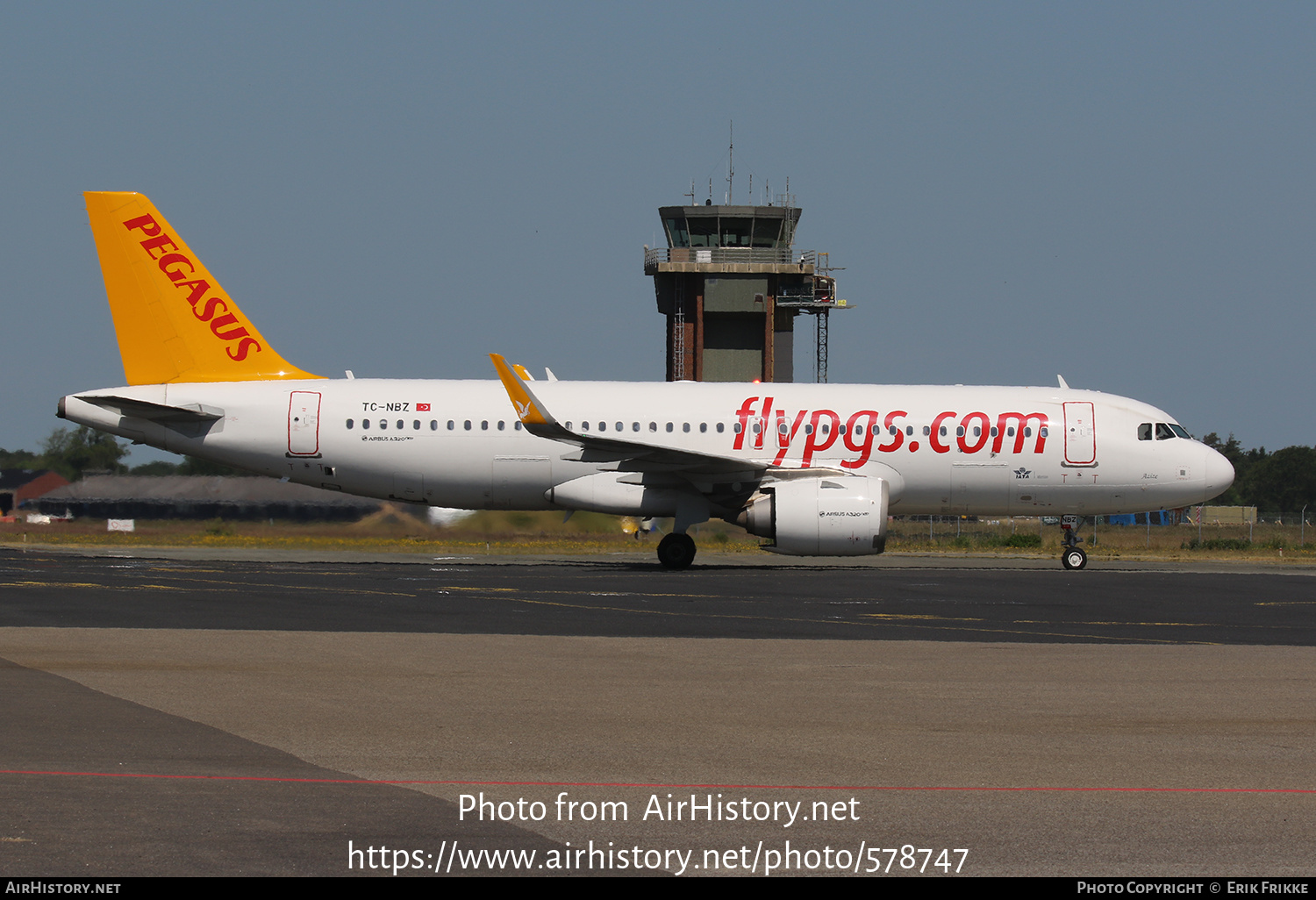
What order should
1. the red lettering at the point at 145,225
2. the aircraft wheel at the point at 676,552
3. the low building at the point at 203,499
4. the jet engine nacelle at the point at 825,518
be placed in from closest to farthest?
the jet engine nacelle at the point at 825,518
the aircraft wheel at the point at 676,552
the red lettering at the point at 145,225
the low building at the point at 203,499

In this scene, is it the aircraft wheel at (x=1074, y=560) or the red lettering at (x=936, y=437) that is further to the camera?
the aircraft wheel at (x=1074, y=560)

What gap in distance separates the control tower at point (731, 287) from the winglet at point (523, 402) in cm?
3673

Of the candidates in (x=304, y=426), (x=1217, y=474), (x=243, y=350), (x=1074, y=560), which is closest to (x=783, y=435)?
(x=1074, y=560)

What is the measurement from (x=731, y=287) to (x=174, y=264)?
3718 cm

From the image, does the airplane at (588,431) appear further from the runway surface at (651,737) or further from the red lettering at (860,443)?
the runway surface at (651,737)

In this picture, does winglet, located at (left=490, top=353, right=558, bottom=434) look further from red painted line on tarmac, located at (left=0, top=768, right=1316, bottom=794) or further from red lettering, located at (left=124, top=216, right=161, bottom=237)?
red painted line on tarmac, located at (left=0, top=768, right=1316, bottom=794)

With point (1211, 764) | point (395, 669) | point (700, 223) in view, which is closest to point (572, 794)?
point (1211, 764)

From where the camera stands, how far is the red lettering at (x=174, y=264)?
28.0 m

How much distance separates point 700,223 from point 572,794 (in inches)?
2271

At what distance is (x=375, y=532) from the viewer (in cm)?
3009

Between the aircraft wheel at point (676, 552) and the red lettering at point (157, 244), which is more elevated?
the red lettering at point (157, 244)

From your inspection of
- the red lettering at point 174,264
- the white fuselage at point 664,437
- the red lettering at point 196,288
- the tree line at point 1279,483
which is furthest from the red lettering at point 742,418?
the tree line at point 1279,483

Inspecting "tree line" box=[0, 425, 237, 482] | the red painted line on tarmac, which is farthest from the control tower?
the red painted line on tarmac

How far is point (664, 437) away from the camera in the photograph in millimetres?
27109
